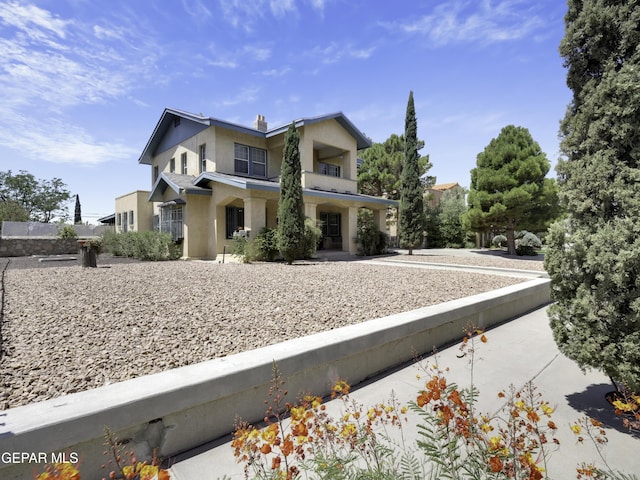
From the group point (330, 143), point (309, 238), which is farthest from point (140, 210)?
point (309, 238)

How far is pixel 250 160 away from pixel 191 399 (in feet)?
55.1

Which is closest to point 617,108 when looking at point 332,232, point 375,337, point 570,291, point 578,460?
point 570,291

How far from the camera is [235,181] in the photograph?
523 inches

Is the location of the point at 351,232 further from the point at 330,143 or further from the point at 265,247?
the point at 265,247

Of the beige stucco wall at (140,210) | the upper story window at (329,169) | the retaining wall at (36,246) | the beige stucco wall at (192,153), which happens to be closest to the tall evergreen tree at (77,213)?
the retaining wall at (36,246)

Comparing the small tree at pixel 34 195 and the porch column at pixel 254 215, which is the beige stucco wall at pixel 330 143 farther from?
the small tree at pixel 34 195

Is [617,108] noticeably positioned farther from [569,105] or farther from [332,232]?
[332,232]

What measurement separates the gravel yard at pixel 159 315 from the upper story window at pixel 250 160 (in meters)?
10.1

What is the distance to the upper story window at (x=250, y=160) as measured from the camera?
17.3 metres

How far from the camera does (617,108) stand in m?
2.74

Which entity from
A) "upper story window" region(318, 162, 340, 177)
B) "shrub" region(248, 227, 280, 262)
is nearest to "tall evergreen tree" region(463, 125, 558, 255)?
"upper story window" region(318, 162, 340, 177)

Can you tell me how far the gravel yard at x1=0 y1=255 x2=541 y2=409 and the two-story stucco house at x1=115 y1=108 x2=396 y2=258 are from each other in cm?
695

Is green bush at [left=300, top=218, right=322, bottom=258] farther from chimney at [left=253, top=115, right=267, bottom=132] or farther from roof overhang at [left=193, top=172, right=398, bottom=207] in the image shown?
chimney at [left=253, top=115, right=267, bottom=132]

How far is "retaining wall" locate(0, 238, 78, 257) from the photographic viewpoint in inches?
758
